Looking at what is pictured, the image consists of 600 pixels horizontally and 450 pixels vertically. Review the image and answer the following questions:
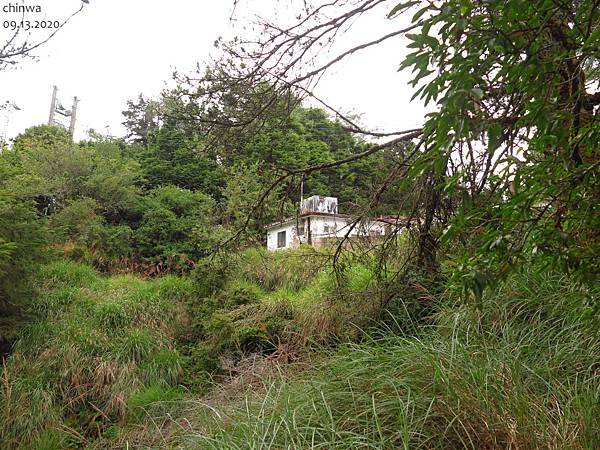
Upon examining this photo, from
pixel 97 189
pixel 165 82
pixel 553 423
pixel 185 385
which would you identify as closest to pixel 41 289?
pixel 185 385

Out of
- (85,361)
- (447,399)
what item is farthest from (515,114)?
(85,361)

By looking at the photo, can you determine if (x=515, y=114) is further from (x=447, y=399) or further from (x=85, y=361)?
(x=85, y=361)

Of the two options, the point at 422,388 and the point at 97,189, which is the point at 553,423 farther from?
→ the point at 97,189

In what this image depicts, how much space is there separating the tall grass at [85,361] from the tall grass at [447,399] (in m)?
2.50

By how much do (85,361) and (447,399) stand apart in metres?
5.16

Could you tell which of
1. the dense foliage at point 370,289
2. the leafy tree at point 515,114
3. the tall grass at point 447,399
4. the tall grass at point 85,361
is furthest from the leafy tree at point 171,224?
the leafy tree at point 515,114

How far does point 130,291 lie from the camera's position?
25.6 feet

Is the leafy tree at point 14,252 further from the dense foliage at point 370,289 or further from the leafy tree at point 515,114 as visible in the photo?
the leafy tree at point 515,114

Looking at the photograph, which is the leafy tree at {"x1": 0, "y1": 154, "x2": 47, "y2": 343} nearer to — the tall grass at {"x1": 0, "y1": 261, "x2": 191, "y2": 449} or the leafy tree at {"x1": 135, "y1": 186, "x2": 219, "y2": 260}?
the tall grass at {"x1": 0, "y1": 261, "x2": 191, "y2": 449}

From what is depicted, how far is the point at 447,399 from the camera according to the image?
1835 millimetres

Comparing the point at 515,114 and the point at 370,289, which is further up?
the point at 515,114

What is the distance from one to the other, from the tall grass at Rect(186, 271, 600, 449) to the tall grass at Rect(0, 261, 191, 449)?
250 cm

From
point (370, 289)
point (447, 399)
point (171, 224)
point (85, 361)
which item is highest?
point (171, 224)

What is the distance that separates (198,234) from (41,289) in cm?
287
